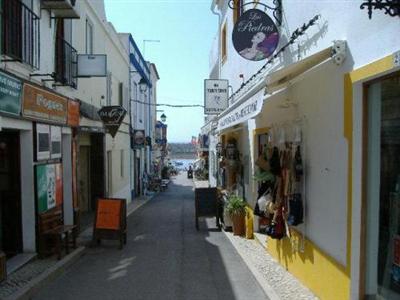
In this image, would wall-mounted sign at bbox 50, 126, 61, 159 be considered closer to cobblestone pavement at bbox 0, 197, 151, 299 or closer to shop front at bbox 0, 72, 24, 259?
shop front at bbox 0, 72, 24, 259

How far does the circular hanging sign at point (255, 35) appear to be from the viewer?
8492 mm

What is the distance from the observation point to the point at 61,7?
404 inches

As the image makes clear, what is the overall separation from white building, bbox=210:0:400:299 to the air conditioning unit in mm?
4099

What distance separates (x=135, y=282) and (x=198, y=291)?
1.09m

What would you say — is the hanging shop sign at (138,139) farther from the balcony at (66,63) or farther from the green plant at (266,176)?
the green plant at (266,176)

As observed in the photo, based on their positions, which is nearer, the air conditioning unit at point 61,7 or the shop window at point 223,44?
the air conditioning unit at point 61,7

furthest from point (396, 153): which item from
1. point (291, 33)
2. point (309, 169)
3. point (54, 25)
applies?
point (54, 25)

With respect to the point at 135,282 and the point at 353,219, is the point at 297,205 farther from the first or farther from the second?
the point at 135,282

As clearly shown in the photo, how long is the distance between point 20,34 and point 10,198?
2.86 metres

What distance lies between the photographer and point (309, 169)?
7500mm

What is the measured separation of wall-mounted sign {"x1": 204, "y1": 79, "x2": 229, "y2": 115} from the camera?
56.0ft

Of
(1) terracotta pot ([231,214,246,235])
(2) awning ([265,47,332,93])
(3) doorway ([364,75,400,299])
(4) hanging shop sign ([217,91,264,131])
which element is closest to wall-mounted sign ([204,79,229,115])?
(1) terracotta pot ([231,214,246,235])

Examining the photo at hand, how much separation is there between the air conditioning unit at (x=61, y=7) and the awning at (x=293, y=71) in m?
4.83

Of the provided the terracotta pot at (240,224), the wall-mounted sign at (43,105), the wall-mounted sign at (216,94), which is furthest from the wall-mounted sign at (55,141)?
the wall-mounted sign at (216,94)
